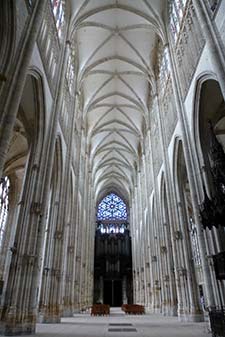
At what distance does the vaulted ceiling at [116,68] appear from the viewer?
67.7ft

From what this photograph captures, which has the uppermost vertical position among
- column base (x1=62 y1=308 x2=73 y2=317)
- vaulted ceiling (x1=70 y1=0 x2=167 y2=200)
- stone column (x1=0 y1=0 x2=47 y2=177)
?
vaulted ceiling (x1=70 y1=0 x2=167 y2=200)

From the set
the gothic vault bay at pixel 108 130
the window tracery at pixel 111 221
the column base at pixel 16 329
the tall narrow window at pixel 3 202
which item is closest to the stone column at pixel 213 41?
the gothic vault bay at pixel 108 130

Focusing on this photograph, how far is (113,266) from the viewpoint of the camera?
43562 mm

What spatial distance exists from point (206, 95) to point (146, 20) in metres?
10.7

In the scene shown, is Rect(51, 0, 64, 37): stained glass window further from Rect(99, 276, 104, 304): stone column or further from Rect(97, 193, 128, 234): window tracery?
Rect(99, 276, 104, 304): stone column

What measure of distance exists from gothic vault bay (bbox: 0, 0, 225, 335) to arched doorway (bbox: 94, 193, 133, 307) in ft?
26.1

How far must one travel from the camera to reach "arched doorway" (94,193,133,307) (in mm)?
42625

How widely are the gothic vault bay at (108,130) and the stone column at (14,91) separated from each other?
0.04 meters

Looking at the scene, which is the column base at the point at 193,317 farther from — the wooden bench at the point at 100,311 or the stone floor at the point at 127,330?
the wooden bench at the point at 100,311

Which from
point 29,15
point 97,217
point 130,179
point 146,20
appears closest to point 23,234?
point 29,15

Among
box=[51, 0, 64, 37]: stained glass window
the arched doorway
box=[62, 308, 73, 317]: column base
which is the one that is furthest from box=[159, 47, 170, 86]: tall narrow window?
the arched doorway

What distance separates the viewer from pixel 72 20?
19.6 m

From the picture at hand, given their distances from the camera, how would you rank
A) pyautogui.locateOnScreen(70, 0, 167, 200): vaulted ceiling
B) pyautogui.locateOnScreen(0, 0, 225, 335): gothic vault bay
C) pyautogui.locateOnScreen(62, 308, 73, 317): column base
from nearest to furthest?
pyautogui.locateOnScreen(0, 0, 225, 335): gothic vault bay → pyautogui.locateOnScreen(62, 308, 73, 317): column base → pyautogui.locateOnScreen(70, 0, 167, 200): vaulted ceiling

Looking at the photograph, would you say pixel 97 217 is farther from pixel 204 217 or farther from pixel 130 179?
pixel 204 217
